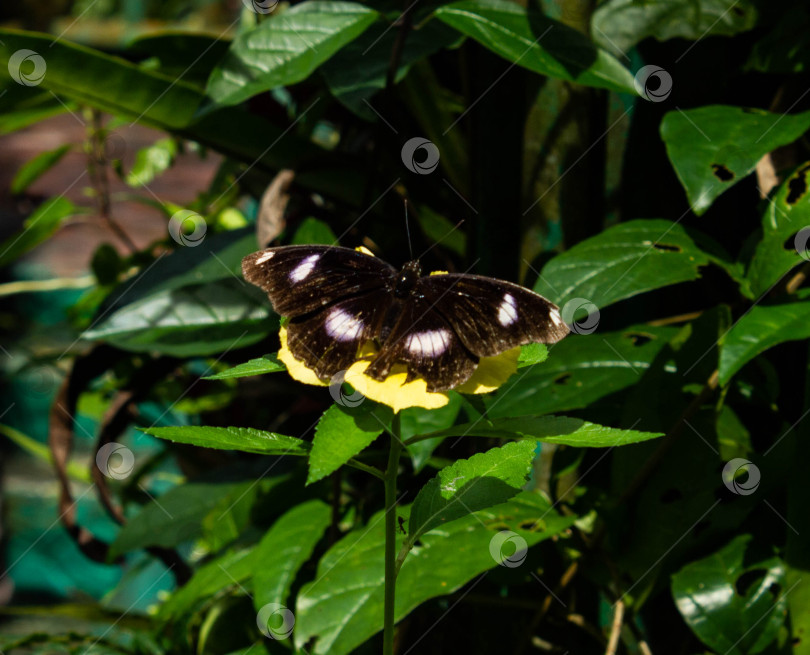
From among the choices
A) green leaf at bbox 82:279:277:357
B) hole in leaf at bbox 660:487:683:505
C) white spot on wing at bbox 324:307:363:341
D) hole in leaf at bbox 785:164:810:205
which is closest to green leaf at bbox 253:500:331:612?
green leaf at bbox 82:279:277:357

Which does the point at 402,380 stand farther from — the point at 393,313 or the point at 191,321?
the point at 191,321

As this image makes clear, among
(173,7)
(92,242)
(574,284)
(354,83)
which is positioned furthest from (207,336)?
(173,7)

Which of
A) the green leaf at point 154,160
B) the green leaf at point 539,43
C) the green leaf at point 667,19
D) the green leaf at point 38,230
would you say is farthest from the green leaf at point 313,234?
the green leaf at point 154,160

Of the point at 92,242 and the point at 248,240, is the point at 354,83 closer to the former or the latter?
the point at 248,240

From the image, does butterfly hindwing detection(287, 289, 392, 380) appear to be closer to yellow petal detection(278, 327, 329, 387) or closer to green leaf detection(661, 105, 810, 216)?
yellow petal detection(278, 327, 329, 387)

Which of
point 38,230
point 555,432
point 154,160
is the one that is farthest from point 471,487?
point 154,160

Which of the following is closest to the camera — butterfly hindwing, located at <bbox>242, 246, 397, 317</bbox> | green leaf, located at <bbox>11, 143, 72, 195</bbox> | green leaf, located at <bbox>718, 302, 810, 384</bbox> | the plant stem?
the plant stem
